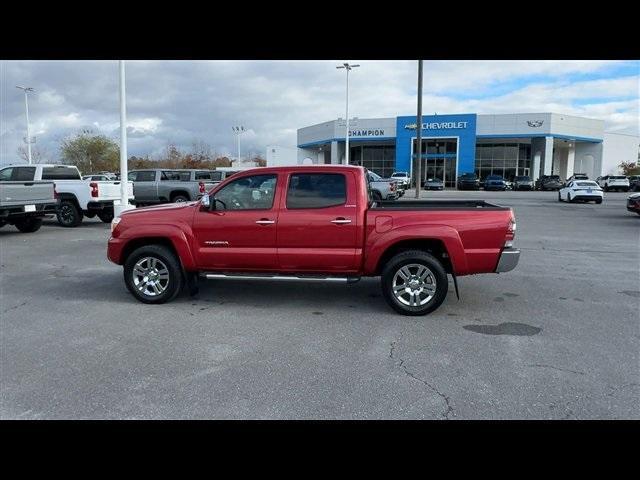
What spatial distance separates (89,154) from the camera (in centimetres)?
5644

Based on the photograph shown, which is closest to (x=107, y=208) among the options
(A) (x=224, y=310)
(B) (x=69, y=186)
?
(B) (x=69, y=186)

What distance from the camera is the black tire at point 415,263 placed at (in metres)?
5.67

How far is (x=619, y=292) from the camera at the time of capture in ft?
23.0

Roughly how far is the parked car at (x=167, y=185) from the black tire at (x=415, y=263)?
13.3m

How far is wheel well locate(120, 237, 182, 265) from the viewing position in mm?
6398

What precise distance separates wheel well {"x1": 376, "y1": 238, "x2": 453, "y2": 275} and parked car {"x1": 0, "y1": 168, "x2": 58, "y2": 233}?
36.5ft

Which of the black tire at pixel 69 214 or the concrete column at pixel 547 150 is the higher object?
the concrete column at pixel 547 150

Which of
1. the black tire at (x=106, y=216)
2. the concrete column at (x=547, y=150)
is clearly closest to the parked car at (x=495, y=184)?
the concrete column at (x=547, y=150)

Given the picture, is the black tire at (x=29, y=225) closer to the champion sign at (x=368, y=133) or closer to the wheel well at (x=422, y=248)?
the wheel well at (x=422, y=248)

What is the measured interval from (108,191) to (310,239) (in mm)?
11225

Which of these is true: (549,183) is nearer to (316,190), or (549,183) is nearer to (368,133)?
(368,133)

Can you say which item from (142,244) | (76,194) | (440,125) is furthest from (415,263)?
(440,125)

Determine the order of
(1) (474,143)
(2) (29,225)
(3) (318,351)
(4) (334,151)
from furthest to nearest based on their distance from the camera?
(4) (334,151), (1) (474,143), (2) (29,225), (3) (318,351)
